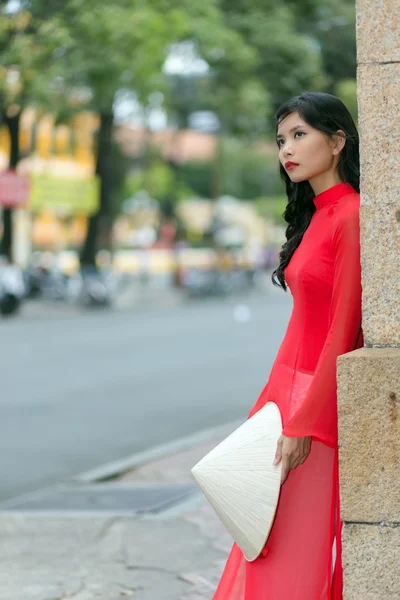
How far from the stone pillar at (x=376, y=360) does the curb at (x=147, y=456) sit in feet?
15.3

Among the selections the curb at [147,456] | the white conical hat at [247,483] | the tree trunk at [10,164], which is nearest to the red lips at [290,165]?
the white conical hat at [247,483]

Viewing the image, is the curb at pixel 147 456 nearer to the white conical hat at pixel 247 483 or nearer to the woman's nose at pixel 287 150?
the white conical hat at pixel 247 483

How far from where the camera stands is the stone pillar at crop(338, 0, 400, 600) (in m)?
2.85

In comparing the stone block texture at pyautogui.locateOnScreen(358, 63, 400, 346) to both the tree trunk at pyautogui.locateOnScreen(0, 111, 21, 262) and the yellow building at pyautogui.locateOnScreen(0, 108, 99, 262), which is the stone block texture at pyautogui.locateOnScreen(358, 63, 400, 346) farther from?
the yellow building at pyautogui.locateOnScreen(0, 108, 99, 262)

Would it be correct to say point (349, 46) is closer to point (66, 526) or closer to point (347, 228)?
point (66, 526)

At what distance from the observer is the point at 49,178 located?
106ft

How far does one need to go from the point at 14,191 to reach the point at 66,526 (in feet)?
69.4

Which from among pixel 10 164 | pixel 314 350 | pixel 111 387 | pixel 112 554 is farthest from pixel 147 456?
pixel 10 164

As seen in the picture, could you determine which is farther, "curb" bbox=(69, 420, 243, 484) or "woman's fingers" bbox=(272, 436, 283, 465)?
"curb" bbox=(69, 420, 243, 484)

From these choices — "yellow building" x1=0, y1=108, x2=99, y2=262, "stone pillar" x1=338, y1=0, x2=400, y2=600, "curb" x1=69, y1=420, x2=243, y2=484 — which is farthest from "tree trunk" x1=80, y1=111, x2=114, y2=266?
"stone pillar" x1=338, y1=0, x2=400, y2=600

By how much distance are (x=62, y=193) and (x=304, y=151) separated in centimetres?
2934

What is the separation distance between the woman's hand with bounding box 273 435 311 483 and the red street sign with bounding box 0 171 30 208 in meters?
23.9

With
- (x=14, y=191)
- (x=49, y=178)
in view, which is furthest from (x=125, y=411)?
(x=49, y=178)

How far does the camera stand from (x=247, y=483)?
2.94m
